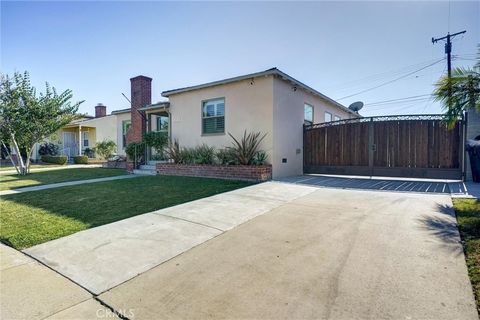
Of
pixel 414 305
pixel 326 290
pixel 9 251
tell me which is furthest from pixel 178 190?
pixel 414 305

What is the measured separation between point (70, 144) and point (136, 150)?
631 inches

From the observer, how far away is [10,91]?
1159 centimetres

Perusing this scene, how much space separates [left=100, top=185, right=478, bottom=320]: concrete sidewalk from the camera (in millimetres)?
2127

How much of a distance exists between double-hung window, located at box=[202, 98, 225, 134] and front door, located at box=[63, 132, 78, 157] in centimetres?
1893

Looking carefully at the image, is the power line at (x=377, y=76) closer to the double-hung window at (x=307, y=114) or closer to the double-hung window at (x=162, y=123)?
the double-hung window at (x=307, y=114)

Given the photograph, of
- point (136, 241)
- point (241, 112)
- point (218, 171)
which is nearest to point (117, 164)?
point (218, 171)

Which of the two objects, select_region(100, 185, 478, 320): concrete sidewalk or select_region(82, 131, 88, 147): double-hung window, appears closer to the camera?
select_region(100, 185, 478, 320): concrete sidewalk

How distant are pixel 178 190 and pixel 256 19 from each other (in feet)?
22.5

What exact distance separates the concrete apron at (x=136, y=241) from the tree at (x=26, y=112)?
35.9ft

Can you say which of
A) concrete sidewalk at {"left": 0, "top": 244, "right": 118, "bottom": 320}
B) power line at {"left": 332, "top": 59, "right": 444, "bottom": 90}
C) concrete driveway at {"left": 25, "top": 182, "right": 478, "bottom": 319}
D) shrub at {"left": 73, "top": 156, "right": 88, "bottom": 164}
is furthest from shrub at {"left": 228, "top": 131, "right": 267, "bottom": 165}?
power line at {"left": 332, "top": 59, "right": 444, "bottom": 90}

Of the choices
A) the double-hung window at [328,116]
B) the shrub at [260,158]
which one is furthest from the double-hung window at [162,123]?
the double-hung window at [328,116]

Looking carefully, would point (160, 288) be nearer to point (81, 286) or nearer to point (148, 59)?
point (81, 286)

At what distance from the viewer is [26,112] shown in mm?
11961

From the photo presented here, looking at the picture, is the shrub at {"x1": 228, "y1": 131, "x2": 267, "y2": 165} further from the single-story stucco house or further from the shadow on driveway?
the shadow on driveway
